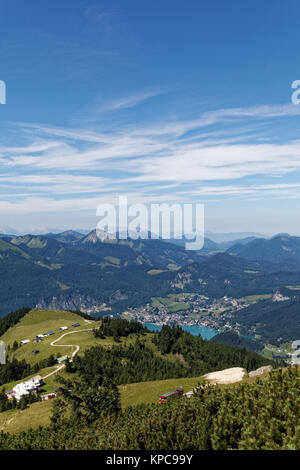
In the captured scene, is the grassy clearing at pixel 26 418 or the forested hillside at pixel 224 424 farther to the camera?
the grassy clearing at pixel 26 418

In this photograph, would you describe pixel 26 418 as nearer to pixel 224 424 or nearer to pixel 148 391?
pixel 148 391

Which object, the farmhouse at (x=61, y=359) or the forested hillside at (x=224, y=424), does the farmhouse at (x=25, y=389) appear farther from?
the forested hillside at (x=224, y=424)

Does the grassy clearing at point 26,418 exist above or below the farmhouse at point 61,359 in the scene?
above

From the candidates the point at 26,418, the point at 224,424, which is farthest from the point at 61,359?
the point at 224,424

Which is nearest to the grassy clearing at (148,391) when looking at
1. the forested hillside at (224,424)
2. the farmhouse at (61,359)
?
the forested hillside at (224,424)

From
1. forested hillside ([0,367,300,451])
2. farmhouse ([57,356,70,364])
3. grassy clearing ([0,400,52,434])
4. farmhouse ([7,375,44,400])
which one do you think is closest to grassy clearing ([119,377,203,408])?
grassy clearing ([0,400,52,434])

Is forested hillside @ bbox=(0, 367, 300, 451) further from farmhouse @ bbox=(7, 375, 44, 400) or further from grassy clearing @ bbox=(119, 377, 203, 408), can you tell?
farmhouse @ bbox=(7, 375, 44, 400)

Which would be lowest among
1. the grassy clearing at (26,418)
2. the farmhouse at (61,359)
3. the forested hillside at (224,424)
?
the farmhouse at (61,359)

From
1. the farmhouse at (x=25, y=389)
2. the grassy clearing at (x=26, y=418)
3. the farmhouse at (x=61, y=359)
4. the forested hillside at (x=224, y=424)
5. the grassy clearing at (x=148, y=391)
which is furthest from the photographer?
the farmhouse at (x=61, y=359)

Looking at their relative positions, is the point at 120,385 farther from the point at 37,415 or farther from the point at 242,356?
the point at 242,356

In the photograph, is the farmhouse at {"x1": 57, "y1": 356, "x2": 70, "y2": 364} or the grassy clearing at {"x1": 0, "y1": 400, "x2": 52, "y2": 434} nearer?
the grassy clearing at {"x1": 0, "y1": 400, "x2": 52, "y2": 434}
